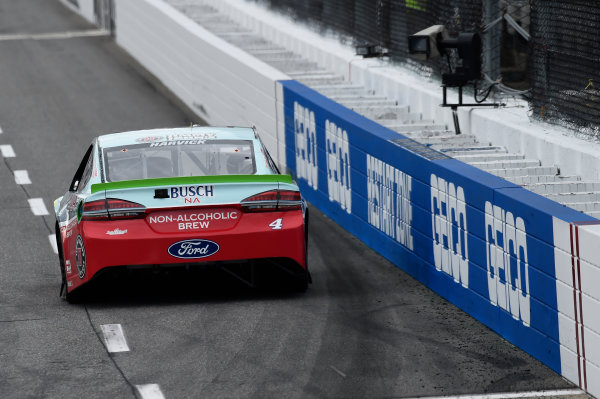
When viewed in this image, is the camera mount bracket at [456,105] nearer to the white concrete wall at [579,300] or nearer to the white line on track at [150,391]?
the white concrete wall at [579,300]

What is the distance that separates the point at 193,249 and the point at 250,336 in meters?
1.08

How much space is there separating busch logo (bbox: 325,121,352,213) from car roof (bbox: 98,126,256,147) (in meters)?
3.14

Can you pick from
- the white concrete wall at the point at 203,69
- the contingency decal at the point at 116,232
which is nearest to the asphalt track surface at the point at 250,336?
the contingency decal at the point at 116,232

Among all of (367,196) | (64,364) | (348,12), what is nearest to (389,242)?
(367,196)

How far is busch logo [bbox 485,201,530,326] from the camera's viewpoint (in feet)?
31.7

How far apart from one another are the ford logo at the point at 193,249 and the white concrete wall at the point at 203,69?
834cm

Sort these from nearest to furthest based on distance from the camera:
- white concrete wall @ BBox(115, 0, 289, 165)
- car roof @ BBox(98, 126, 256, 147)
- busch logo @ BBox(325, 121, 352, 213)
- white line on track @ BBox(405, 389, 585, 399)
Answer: white line on track @ BBox(405, 389, 585, 399) → car roof @ BBox(98, 126, 256, 147) → busch logo @ BBox(325, 121, 352, 213) → white concrete wall @ BBox(115, 0, 289, 165)

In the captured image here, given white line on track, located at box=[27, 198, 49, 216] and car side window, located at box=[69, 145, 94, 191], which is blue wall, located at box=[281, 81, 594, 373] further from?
white line on track, located at box=[27, 198, 49, 216]

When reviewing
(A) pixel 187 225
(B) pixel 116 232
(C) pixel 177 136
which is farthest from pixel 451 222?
(B) pixel 116 232

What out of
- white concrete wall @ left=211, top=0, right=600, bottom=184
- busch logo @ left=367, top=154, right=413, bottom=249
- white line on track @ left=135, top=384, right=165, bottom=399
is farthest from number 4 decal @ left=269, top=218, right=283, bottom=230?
white concrete wall @ left=211, top=0, right=600, bottom=184

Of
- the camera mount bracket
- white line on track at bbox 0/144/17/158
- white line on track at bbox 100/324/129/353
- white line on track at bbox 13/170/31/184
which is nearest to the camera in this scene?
white line on track at bbox 100/324/129/353

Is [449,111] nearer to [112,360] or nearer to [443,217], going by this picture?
[443,217]

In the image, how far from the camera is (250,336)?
399 inches

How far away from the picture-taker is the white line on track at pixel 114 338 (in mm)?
9820
